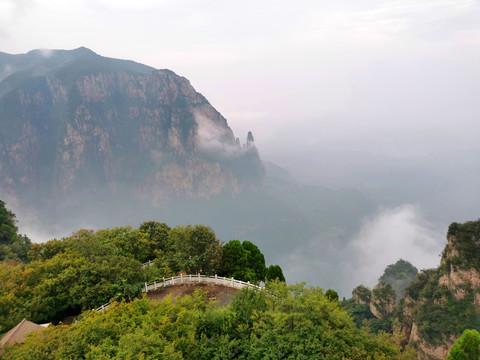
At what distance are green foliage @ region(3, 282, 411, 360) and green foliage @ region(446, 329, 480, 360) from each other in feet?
13.3

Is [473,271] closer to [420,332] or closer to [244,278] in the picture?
[420,332]

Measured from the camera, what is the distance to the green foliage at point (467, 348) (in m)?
16.9

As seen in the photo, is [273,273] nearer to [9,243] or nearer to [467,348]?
[467,348]

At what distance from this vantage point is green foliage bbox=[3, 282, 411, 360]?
14813mm

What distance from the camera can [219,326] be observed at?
1755cm

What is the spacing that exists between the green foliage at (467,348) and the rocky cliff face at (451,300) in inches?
1481

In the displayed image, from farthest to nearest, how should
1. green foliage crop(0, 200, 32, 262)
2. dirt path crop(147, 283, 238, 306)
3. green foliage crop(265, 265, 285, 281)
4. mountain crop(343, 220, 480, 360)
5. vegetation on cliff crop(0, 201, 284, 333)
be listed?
mountain crop(343, 220, 480, 360)
green foliage crop(0, 200, 32, 262)
green foliage crop(265, 265, 285, 281)
dirt path crop(147, 283, 238, 306)
vegetation on cliff crop(0, 201, 284, 333)

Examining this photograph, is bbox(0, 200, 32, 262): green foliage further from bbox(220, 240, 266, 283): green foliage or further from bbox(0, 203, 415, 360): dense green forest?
bbox(220, 240, 266, 283): green foliage

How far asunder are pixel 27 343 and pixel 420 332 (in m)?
62.4

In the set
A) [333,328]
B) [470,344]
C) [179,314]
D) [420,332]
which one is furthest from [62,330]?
[420,332]

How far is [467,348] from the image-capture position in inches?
691

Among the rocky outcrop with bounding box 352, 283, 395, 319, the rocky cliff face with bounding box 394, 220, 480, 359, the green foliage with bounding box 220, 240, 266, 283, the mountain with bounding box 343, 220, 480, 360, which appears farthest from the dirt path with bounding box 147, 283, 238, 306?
the rocky outcrop with bounding box 352, 283, 395, 319

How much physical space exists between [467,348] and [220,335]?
623 inches

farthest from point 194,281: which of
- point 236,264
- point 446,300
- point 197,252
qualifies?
point 446,300
